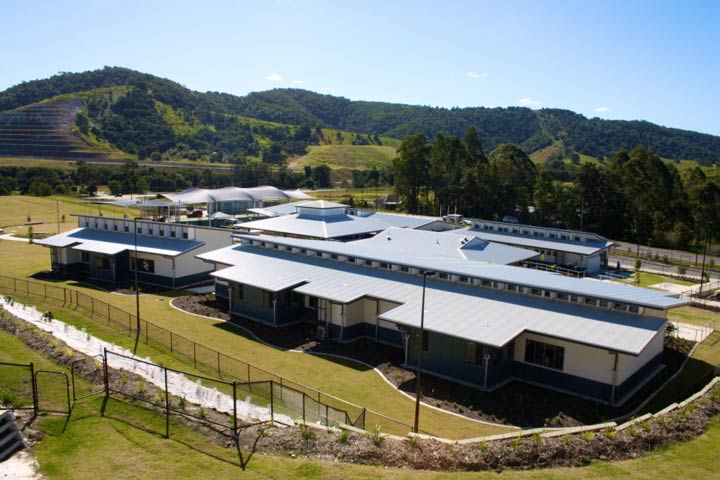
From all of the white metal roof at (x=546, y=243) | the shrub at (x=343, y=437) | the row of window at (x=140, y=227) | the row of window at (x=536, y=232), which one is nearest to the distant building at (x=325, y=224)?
A: the row of window at (x=536, y=232)

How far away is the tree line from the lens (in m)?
85.2

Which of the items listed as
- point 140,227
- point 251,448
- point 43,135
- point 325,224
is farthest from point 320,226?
point 43,135

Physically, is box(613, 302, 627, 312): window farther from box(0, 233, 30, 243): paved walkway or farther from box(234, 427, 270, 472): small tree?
box(0, 233, 30, 243): paved walkway

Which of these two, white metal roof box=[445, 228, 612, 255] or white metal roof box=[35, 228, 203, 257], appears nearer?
white metal roof box=[35, 228, 203, 257]

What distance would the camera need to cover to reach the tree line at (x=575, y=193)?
8525 centimetres

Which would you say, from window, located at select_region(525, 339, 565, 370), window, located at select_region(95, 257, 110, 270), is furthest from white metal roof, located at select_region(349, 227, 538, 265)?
window, located at select_region(95, 257, 110, 270)

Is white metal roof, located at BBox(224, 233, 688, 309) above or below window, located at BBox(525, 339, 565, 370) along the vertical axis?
above

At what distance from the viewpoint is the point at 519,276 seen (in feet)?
112

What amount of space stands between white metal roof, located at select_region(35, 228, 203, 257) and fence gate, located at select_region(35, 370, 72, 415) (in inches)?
993

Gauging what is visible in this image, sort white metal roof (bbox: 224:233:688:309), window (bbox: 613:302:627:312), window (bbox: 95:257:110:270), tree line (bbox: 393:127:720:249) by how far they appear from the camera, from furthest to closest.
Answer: tree line (bbox: 393:127:720:249)
window (bbox: 95:257:110:270)
white metal roof (bbox: 224:233:688:309)
window (bbox: 613:302:627:312)

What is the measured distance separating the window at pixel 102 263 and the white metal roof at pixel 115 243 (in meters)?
1.06

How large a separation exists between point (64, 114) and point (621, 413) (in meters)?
211

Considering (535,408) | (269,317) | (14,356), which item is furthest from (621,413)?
(14,356)

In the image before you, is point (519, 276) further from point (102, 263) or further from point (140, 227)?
point (102, 263)
